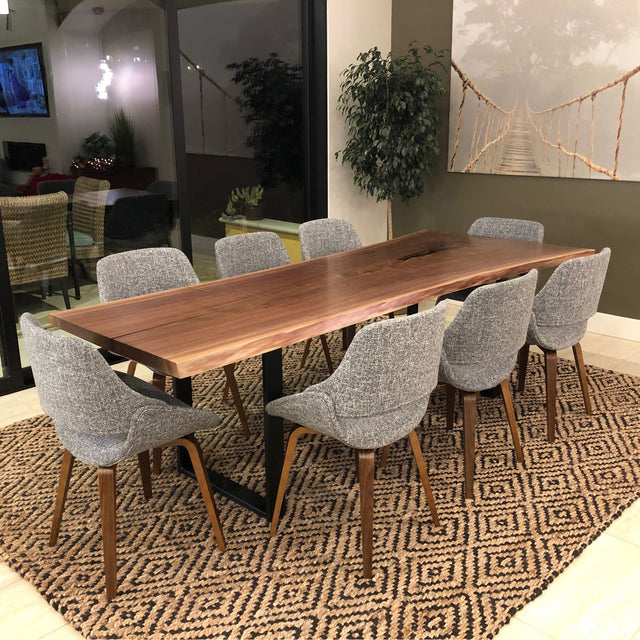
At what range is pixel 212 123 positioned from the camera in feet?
16.0

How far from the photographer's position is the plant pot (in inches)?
206

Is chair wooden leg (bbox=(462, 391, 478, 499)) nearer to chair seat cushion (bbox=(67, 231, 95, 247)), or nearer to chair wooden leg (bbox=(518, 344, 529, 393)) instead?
chair wooden leg (bbox=(518, 344, 529, 393))

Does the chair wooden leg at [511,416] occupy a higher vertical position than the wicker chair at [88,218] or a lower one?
lower

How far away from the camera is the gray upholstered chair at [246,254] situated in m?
3.64

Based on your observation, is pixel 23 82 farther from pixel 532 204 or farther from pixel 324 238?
pixel 532 204

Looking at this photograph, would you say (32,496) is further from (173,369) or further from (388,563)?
(388,563)

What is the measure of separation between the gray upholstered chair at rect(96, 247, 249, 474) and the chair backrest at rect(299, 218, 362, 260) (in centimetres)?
96

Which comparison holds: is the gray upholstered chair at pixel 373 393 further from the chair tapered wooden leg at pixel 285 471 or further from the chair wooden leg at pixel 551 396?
the chair wooden leg at pixel 551 396

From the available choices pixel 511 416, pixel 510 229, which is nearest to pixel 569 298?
pixel 511 416

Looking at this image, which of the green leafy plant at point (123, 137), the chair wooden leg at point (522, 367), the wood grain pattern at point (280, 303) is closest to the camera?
the wood grain pattern at point (280, 303)

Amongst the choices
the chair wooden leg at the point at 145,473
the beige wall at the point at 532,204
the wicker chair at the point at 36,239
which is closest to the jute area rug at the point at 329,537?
the chair wooden leg at the point at 145,473

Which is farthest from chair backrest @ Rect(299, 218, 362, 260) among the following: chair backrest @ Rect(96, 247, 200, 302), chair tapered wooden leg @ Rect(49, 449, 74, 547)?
chair tapered wooden leg @ Rect(49, 449, 74, 547)

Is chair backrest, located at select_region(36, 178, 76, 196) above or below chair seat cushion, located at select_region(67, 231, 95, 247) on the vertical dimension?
above

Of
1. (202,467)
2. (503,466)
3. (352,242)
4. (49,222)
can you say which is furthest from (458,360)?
(49,222)
